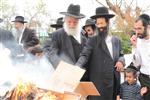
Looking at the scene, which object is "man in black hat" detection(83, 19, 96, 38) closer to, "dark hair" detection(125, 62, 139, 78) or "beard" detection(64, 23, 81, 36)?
"dark hair" detection(125, 62, 139, 78)

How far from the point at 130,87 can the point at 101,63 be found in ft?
2.55

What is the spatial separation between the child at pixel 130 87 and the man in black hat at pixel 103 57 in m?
0.35

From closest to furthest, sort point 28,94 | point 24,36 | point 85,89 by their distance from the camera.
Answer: point 28,94, point 85,89, point 24,36

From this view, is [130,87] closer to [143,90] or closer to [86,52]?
[143,90]

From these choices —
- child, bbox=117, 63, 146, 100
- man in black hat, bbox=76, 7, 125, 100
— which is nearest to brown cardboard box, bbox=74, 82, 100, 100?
man in black hat, bbox=76, 7, 125, 100

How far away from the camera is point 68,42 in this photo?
19.6ft

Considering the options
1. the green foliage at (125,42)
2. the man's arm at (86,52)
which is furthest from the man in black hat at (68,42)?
the green foliage at (125,42)

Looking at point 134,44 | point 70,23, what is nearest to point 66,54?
point 70,23

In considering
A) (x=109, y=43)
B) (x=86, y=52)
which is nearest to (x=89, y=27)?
(x=109, y=43)

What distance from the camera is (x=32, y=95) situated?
450cm

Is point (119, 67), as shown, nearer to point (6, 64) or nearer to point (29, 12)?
point (6, 64)

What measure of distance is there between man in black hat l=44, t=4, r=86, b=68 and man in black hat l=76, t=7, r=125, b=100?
188mm

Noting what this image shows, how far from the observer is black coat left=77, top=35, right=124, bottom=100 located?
5969mm

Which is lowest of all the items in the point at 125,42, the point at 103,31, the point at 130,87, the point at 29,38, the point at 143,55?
the point at 125,42
